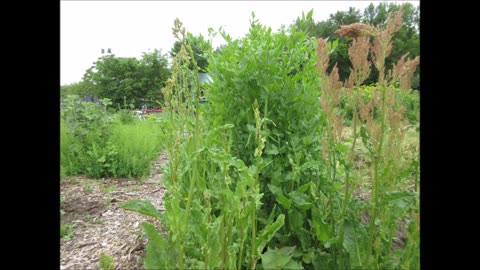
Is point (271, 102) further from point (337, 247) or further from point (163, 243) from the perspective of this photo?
point (163, 243)

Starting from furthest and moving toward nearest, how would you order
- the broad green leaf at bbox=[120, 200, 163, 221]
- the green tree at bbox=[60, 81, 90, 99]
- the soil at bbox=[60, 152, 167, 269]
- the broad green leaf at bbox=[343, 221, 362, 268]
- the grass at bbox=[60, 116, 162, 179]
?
the grass at bbox=[60, 116, 162, 179] → the soil at bbox=[60, 152, 167, 269] → the green tree at bbox=[60, 81, 90, 99] → the broad green leaf at bbox=[343, 221, 362, 268] → the broad green leaf at bbox=[120, 200, 163, 221]

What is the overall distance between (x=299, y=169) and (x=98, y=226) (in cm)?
113

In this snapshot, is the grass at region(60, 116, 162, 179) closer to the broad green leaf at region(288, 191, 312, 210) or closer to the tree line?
the tree line

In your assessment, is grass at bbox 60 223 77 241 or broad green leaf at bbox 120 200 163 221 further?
grass at bbox 60 223 77 241

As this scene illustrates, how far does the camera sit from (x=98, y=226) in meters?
1.79

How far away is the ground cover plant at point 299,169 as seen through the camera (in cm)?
110

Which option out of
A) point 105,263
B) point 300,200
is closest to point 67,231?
point 105,263

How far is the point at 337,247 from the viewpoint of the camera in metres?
1.32

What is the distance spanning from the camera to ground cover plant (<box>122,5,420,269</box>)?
1101mm

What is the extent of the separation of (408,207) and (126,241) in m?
1.30

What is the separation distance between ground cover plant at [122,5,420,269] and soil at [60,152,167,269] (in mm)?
363

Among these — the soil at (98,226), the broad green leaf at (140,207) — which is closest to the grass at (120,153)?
the soil at (98,226)

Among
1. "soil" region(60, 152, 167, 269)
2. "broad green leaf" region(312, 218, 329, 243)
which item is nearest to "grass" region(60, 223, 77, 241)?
"soil" region(60, 152, 167, 269)
